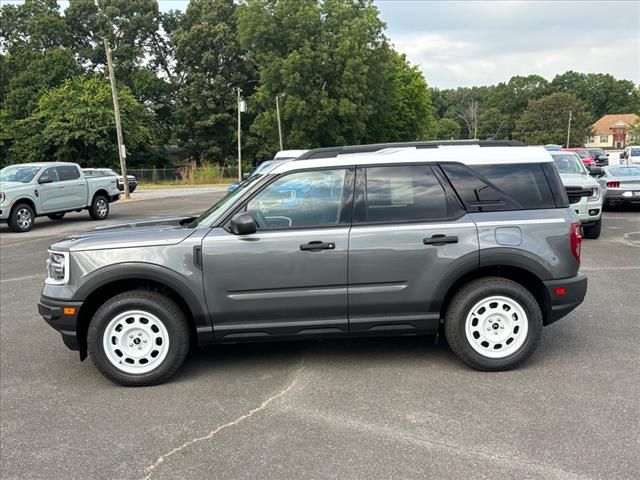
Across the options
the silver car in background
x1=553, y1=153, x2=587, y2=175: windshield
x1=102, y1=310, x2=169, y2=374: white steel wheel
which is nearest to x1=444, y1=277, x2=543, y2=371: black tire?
x1=102, y1=310, x2=169, y2=374: white steel wheel

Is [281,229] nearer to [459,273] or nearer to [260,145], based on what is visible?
[459,273]

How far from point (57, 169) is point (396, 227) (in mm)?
14699

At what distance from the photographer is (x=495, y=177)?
15.4 feet

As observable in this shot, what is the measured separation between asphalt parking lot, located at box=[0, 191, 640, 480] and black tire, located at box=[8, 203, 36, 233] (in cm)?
1067

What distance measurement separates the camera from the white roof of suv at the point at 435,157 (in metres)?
4.67

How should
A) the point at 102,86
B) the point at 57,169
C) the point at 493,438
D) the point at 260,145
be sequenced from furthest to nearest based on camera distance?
the point at 260,145 → the point at 102,86 → the point at 57,169 → the point at 493,438

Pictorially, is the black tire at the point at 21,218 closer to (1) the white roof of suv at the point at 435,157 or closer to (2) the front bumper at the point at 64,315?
(2) the front bumper at the point at 64,315

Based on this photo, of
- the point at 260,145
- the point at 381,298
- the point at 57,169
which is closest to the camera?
the point at 381,298

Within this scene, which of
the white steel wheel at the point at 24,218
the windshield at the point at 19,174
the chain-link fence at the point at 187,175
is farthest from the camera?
the chain-link fence at the point at 187,175

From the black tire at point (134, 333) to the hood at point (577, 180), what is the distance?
929 centimetres

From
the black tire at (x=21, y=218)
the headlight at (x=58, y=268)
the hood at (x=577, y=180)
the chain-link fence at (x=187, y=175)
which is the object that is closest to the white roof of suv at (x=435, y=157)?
the headlight at (x=58, y=268)

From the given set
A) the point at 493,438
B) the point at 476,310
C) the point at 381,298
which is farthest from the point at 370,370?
the point at 493,438

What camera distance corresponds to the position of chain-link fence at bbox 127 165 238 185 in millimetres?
51344

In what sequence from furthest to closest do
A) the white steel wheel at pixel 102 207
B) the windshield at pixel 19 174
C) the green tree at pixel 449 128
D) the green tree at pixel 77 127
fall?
the green tree at pixel 449 128 → the green tree at pixel 77 127 → the white steel wheel at pixel 102 207 → the windshield at pixel 19 174
